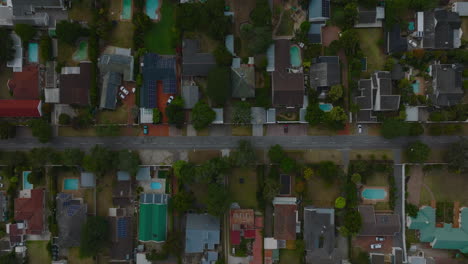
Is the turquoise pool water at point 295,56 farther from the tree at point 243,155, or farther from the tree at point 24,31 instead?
the tree at point 24,31

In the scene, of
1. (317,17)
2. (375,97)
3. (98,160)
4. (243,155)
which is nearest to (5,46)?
(98,160)

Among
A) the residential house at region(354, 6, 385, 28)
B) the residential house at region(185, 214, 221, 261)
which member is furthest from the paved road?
the residential house at region(354, 6, 385, 28)

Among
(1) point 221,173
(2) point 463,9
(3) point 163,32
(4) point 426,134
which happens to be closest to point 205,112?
(1) point 221,173

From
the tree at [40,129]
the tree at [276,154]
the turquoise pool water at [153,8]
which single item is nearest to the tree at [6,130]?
the tree at [40,129]

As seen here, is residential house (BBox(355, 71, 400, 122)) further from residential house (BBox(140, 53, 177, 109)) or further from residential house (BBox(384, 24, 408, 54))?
residential house (BBox(140, 53, 177, 109))

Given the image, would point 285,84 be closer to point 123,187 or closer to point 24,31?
point 123,187

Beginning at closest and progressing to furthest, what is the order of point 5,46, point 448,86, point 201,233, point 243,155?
1. point 243,155
2. point 5,46
3. point 448,86
4. point 201,233
